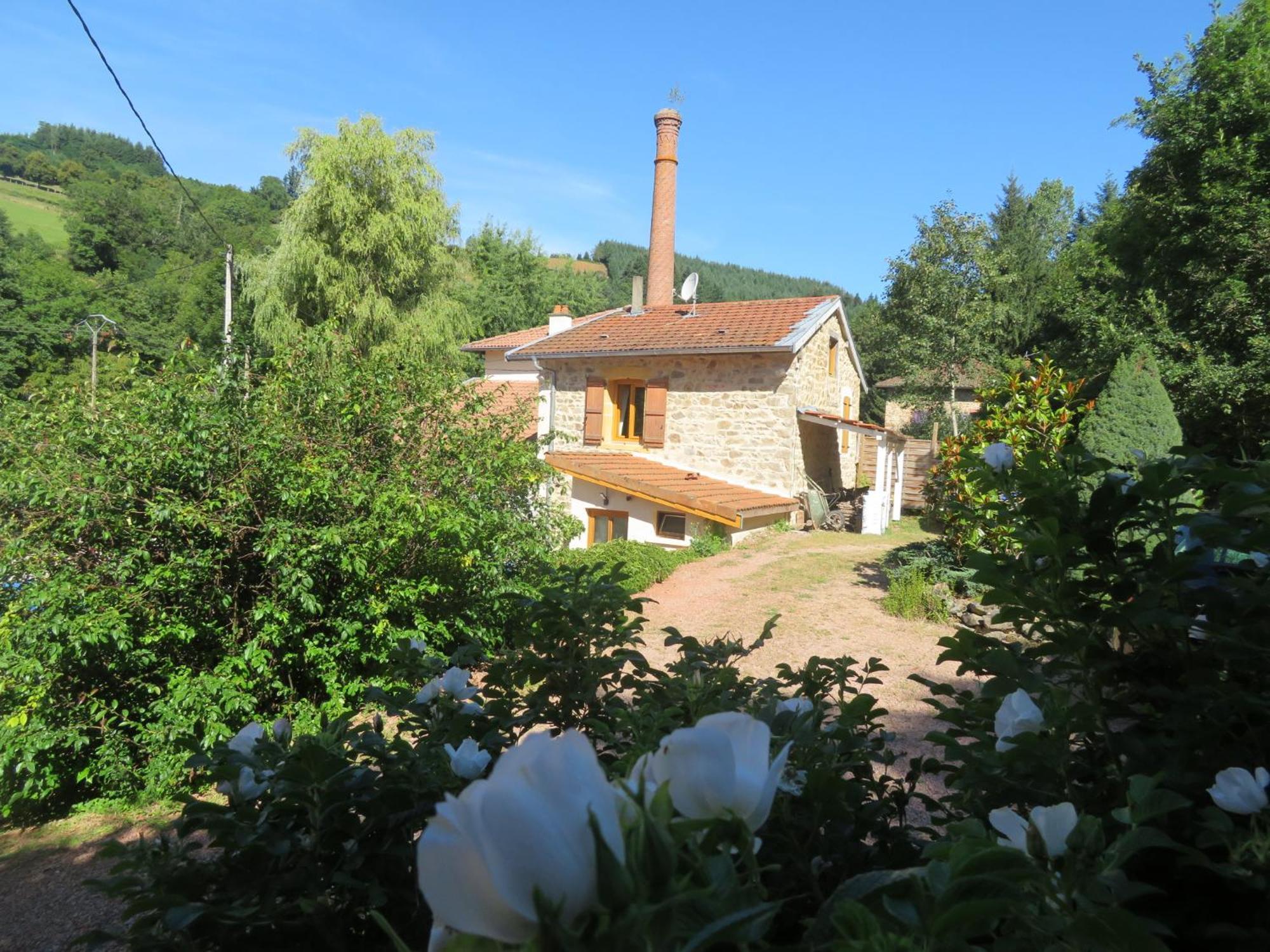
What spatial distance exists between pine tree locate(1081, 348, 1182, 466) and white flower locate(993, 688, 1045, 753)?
9984mm

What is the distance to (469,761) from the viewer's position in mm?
1261

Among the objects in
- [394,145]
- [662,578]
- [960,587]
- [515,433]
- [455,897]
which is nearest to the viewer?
[455,897]

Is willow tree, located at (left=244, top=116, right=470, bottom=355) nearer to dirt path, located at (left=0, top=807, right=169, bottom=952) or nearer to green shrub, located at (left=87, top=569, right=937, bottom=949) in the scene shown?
dirt path, located at (left=0, top=807, right=169, bottom=952)

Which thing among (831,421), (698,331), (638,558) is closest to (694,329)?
(698,331)

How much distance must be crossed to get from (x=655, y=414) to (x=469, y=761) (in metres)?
15.1

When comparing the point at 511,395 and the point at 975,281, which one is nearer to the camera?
the point at 511,395

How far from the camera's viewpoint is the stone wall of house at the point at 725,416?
15.1 metres

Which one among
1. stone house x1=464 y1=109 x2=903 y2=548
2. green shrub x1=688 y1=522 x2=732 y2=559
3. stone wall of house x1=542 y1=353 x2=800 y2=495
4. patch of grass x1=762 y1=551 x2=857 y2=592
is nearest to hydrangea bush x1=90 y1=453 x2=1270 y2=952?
patch of grass x1=762 y1=551 x2=857 y2=592

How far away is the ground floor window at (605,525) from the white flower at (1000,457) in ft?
43.1

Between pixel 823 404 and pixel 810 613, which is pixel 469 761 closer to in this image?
pixel 810 613

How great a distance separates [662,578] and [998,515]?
401 inches

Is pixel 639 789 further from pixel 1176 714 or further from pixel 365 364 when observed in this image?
pixel 365 364

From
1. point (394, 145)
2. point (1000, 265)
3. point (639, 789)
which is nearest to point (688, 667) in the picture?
point (639, 789)

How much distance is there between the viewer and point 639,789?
1.79ft
